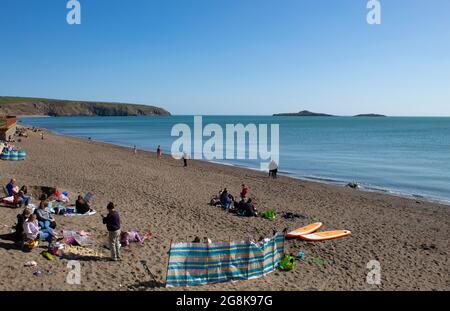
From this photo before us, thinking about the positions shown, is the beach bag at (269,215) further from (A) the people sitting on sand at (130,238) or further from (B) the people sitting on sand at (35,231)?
(B) the people sitting on sand at (35,231)

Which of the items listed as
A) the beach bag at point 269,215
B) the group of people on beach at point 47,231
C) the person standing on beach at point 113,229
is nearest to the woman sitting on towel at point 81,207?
the group of people on beach at point 47,231

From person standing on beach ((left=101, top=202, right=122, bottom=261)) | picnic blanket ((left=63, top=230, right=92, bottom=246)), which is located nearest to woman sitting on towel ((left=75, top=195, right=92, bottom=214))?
picnic blanket ((left=63, top=230, right=92, bottom=246))

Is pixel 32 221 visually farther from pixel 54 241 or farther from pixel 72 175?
pixel 72 175

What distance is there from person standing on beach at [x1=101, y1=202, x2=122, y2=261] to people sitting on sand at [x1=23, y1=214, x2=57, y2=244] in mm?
1652

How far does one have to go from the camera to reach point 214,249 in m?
8.60

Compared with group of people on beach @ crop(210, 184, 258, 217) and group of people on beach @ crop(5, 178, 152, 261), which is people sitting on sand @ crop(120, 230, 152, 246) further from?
group of people on beach @ crop(210, 184, 258, 217)

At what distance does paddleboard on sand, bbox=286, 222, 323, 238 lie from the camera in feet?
42.3

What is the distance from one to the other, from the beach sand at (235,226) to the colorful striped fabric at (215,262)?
0.22m

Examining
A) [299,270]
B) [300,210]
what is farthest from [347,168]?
[299,270]

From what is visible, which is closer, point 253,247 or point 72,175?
point 253,247

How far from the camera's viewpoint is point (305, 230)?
1356 cm
